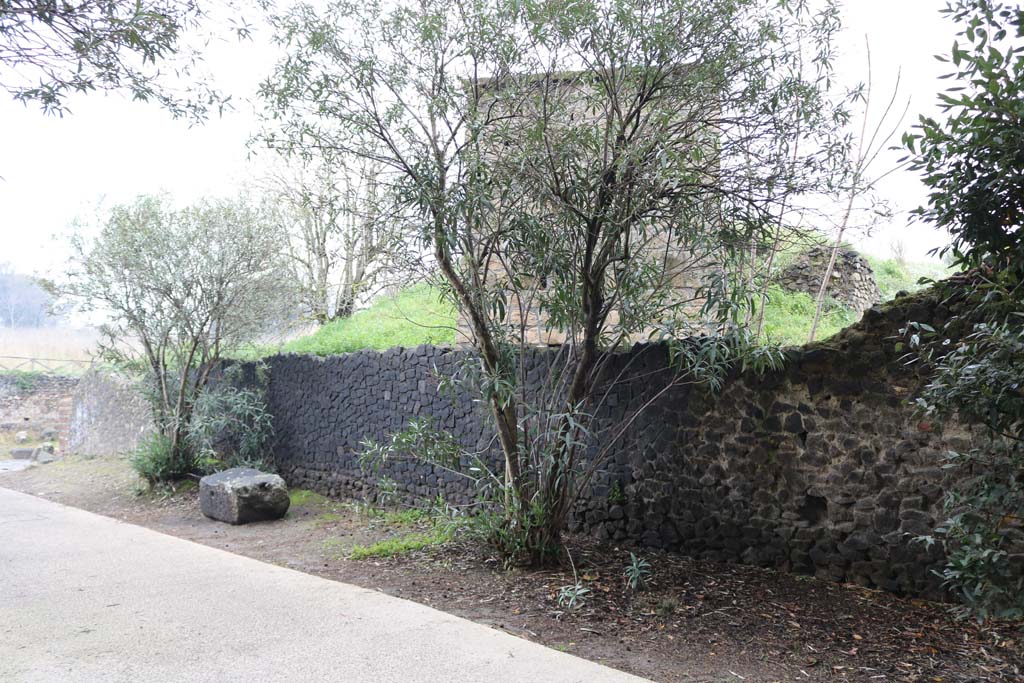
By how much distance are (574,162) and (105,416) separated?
14433mm

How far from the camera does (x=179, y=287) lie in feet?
36.8

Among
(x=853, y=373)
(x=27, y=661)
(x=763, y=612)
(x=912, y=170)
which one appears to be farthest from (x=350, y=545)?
(x=912, y=170)

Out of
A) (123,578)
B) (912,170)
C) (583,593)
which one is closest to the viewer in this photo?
(912,170)

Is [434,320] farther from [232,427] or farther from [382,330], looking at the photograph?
[232,427]

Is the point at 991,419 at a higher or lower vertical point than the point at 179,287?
lower

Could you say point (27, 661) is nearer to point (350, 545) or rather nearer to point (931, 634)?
point (350, 545)

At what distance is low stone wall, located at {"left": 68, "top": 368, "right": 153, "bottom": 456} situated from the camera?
15.6 m

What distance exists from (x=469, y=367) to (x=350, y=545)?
2.81m

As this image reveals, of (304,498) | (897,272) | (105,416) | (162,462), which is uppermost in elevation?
(897,272)

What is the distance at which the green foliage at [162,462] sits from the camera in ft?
38.4

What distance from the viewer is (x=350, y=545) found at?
808cm

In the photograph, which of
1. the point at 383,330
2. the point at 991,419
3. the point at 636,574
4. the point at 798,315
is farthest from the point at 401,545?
the point at 383,330

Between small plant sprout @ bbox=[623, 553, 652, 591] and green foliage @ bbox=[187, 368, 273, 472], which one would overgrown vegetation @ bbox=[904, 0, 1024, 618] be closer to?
small plant sprout @ bbox=[623, 553, 652, 591]

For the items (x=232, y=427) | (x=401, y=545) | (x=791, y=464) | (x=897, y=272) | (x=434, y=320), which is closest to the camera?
(x=791, y=464)
